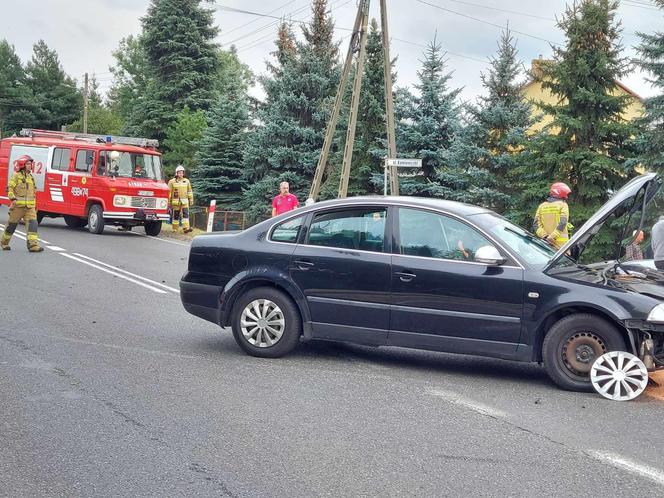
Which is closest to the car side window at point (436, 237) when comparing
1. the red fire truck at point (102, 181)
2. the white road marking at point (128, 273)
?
the white road marking at point (128, 273)

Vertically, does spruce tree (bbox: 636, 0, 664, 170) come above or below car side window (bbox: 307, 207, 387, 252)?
above

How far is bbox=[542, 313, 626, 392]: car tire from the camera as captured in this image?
6207 millimetres

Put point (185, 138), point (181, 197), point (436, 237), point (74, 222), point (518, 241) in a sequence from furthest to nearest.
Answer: point (185, 138) → point (74, 222) → point (181, 197) → point (518, 241) → point (436, 237)

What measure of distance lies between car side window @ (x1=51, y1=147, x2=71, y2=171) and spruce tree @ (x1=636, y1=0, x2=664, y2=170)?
15263mm

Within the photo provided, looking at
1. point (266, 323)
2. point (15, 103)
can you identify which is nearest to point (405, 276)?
point (266, 323)

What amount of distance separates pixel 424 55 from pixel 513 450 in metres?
22.8

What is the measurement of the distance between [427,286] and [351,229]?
3.01 ft

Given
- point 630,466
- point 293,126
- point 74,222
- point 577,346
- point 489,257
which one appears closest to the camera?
point 630,466

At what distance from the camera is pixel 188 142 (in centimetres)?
4103

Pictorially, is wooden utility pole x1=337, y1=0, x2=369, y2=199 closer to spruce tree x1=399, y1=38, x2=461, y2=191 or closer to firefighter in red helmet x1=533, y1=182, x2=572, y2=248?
spruce tree x1=399, y1=38, x2=461, y2=191

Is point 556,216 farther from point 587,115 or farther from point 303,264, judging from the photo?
point 587,115

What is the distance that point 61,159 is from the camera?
2222 centimetres

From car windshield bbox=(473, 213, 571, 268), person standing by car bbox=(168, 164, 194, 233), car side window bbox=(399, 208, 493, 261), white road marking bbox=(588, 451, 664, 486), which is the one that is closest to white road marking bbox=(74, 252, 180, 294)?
car side window bbox=(399, 208, 493, 261)

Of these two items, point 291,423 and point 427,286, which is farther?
point 427,286
